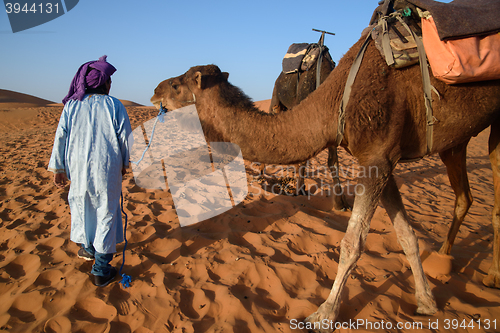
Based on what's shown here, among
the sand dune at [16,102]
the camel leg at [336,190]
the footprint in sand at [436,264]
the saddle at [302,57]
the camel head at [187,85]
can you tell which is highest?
the sand dune at [16,102]

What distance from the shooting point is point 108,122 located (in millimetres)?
2781

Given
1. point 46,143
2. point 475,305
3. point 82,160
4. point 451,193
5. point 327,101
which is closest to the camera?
point 327,101

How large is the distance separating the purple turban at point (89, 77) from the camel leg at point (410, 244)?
2.99 metres

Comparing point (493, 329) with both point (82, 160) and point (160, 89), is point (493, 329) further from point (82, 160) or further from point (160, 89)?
point (82, 160)

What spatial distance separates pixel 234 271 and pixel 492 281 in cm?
265

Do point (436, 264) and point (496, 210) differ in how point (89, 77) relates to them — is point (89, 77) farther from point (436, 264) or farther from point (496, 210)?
point (496, 210)

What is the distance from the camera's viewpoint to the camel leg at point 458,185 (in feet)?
10.9

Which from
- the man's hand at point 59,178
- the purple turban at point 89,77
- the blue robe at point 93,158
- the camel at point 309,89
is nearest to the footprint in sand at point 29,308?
the blue robe at point 93,158

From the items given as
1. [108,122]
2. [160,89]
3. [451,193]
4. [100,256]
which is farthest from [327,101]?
[451,193]

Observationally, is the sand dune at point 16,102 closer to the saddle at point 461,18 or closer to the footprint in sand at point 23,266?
the footprint in sand at point 23,266

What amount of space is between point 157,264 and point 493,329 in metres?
3.11

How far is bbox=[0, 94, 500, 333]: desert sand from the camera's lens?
2.37 m

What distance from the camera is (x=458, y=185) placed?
3.41 metres

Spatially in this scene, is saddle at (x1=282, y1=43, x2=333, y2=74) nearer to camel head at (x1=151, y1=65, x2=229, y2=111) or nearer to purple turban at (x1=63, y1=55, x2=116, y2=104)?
camel head at (x1=151, y1=65, x2=229, y2=111)
